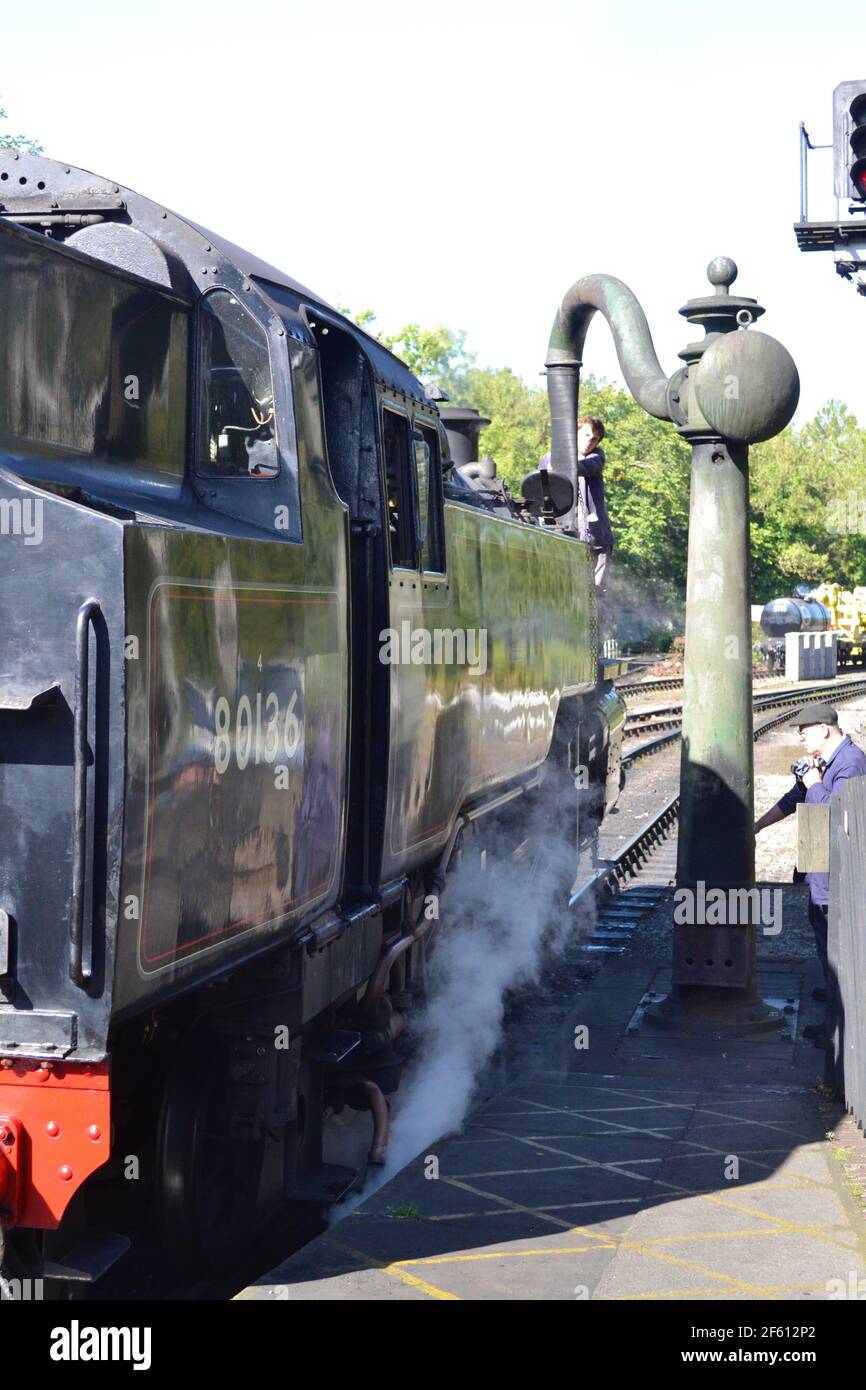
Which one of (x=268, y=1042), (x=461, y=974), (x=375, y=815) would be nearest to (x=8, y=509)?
(x=268, y=1042)

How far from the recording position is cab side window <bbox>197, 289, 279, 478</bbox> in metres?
4.95

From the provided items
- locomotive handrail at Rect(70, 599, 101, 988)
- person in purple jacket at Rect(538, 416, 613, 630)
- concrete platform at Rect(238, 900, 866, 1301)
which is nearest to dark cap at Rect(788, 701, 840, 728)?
concrete platform at Rect(238, 900, 866, 1301)

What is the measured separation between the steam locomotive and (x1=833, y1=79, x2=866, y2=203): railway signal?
12.8 feet

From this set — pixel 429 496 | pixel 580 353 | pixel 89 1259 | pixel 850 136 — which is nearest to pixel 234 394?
pixel 429 496

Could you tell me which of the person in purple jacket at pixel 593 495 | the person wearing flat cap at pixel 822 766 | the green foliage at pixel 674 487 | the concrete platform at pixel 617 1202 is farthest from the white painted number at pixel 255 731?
the green foliage at pixel 674 487

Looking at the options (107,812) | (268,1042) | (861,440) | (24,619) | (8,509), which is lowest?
(268,1042)

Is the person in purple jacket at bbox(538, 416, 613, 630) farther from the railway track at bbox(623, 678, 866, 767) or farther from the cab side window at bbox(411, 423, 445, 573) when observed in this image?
the railway track at bbox(623, 678, 866, 767)

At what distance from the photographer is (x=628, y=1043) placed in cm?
806

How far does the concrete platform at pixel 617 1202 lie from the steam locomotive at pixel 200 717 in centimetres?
46

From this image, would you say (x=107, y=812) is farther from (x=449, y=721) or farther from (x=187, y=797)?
(x=449, y=721)

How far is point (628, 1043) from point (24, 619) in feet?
17.2

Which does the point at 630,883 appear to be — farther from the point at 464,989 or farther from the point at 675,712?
the point at 675,712

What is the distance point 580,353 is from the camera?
11.2 meters

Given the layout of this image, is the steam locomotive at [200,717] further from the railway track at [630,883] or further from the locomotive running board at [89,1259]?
the railway track at [630,883]
